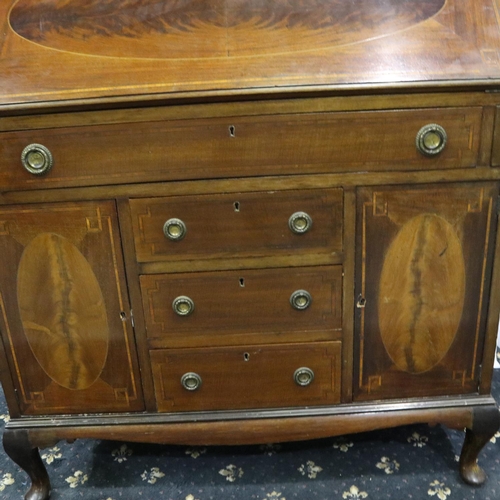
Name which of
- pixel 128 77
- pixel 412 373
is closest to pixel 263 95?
pixel 128 77

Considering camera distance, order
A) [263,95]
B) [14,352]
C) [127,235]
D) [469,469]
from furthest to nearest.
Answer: [469,469], [14,352], [127,235], [263,95]

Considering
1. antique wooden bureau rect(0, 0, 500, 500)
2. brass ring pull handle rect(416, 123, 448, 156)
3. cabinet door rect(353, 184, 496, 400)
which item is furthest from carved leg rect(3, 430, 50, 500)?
brass ring pull handle rect(416, 123, 448, 156)

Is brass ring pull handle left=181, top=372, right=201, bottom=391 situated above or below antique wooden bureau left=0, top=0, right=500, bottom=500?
below

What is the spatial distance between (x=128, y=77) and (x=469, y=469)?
1.46m

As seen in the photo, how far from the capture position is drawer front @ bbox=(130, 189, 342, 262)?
1.30 meters

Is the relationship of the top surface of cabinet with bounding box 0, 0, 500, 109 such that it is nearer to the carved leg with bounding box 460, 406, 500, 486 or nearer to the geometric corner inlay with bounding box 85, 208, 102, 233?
the geometric corner inlay with bounding box 85, 208, 102, 233

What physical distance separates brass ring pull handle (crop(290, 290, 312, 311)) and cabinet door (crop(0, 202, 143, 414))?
440 millimetres

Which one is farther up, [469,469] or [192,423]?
[192,423]

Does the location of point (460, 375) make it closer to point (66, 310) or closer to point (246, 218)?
point (246, 218)

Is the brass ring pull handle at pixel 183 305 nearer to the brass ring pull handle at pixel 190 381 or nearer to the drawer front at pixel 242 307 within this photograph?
the drawer front at pixel 242 307

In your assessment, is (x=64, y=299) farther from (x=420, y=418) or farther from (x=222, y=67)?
(x=420, y=418)

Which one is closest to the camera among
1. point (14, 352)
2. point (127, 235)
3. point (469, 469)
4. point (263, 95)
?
point (263, 95)

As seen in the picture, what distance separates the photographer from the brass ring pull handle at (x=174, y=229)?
131cm

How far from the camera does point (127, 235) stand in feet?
4.37
